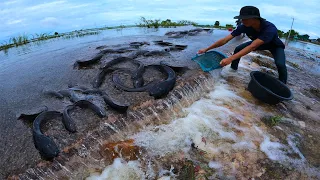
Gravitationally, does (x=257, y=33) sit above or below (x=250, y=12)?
below

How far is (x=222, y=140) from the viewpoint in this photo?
399 centimetres

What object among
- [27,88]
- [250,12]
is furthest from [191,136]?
[27,88]

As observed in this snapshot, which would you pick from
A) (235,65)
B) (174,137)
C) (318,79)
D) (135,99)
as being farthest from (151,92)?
(318,79)

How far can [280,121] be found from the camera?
452cm

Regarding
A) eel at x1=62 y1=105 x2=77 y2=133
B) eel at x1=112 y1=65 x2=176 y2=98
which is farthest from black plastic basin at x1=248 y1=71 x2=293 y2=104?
eel at x1=62 y1=105 x2=77 y2=133

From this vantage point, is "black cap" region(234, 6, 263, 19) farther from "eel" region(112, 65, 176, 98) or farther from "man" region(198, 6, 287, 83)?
"eel" region(112, 65, 176, 98)

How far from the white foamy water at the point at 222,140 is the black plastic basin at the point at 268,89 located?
29cm

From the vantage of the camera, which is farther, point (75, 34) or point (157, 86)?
point (75, 34)

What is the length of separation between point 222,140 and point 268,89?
74.7 inches

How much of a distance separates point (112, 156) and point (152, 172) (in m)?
0.70

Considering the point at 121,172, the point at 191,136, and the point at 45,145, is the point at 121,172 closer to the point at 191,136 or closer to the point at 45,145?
the point at 45,145

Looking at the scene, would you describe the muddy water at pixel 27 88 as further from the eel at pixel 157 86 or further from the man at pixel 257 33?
the man at pixel 257 33

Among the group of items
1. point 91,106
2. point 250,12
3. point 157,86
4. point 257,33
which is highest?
point 250,12

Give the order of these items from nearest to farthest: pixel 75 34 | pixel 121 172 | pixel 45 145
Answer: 1. pixel 45 145
2. pixel 121 172
3. pixel 75 34
